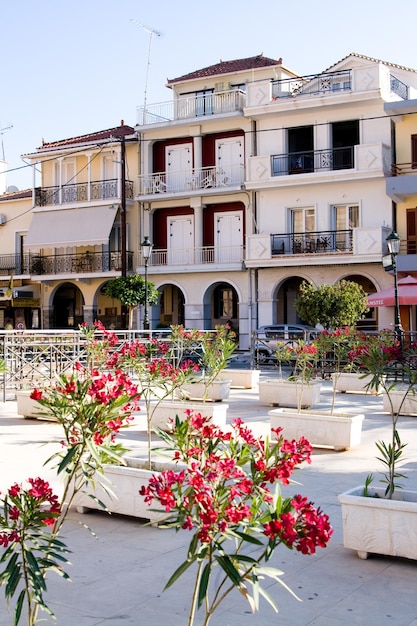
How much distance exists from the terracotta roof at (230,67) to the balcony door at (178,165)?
3.28m

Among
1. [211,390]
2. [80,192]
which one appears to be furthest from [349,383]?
[80,192]

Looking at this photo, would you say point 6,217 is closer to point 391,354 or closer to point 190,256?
point 190,256

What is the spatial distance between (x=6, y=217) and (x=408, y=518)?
122ft

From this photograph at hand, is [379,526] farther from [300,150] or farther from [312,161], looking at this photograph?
[300,150]

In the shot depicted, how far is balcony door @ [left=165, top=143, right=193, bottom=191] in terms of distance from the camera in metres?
34.5

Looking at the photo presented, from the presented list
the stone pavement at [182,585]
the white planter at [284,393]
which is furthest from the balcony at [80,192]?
the stone pavement at [182,585]

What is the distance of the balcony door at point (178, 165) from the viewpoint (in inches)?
→ 1357

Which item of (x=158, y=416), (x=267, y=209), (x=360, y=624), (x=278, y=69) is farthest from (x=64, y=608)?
(x=278, y=69)

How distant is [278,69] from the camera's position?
33.6 m

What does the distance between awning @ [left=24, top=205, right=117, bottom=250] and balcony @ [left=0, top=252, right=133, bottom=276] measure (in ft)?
2.75

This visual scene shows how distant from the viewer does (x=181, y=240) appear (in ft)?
114

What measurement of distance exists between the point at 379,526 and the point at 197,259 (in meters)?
28.4

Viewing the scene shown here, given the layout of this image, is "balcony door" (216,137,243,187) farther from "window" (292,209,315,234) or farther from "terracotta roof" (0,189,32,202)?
"terracotta roof" (0,189,32,202)

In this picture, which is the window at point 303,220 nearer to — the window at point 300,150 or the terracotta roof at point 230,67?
the window at point 300,150
